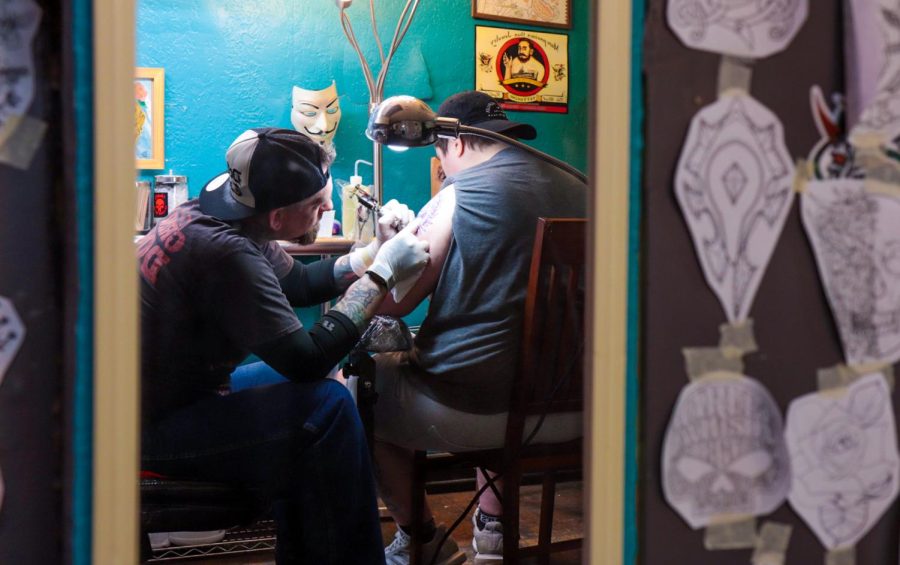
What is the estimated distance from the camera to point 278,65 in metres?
2.89

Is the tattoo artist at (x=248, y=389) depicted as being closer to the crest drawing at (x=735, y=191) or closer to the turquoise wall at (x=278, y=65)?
the crest drawing at (x=735, y=191)

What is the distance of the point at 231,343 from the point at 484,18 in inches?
82.6

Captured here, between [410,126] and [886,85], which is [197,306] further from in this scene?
[886,85]

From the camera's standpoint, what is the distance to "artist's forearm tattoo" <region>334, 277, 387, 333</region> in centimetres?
165

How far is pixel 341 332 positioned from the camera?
1.57 meters

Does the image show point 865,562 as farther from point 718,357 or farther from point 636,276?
point 636,276

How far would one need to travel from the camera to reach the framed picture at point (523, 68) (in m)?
3.12

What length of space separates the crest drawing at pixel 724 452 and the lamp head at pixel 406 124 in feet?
3.31

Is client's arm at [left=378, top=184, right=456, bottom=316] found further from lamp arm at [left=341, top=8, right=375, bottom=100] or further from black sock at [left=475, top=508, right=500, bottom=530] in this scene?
lamp arm at [left=341, top=8, right=375, bottom=100]

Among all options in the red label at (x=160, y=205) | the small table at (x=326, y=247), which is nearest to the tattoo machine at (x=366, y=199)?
the small table at (x=326, y=247)

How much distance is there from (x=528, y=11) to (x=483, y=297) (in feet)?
6.16

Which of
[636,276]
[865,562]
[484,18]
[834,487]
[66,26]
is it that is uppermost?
[484,18]

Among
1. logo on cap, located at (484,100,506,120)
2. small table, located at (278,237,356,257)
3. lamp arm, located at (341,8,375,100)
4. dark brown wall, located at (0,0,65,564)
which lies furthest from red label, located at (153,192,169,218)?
dark brown wall, located at (0,0,65,564)

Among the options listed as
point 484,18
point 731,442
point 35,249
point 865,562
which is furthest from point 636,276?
point 484,18
